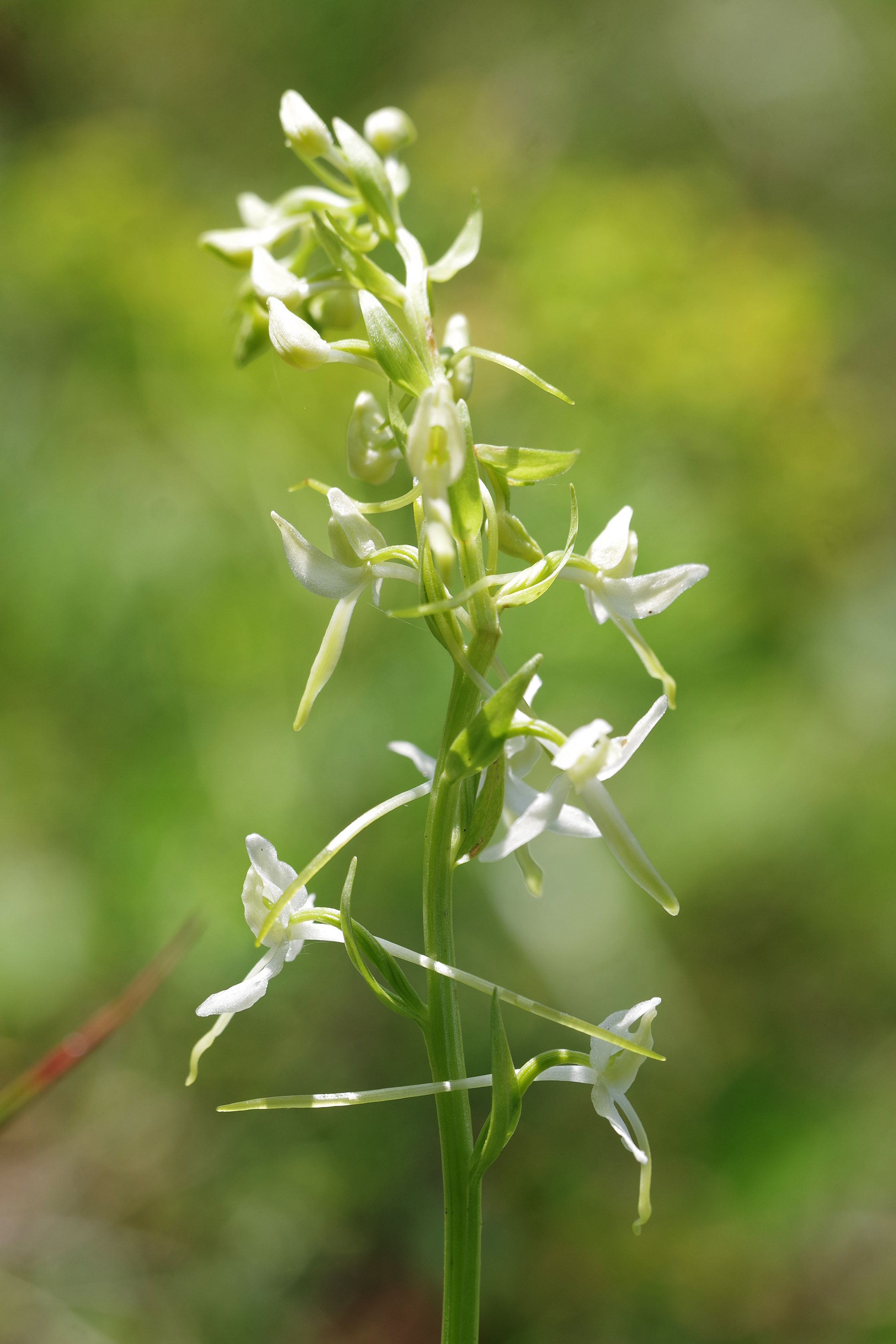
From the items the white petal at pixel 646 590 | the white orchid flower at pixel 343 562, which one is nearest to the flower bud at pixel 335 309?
the white orchid flower at pixel 343 562

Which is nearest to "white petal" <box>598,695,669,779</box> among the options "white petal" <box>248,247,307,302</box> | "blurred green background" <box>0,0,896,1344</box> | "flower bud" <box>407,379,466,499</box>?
"flower bud" <box>407,379,466,499</box>

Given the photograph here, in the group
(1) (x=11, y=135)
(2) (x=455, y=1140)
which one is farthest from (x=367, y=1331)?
(1) (x=11, y=135)

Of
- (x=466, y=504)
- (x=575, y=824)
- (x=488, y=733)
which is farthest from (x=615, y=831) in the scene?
(x=466, y=504)

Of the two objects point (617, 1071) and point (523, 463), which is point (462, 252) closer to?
point (523, 463)

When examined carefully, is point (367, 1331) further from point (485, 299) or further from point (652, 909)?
point (485, 299)

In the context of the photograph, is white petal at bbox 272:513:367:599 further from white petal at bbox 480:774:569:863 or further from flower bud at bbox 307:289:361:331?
flower bud at bbox 307:289:361:331

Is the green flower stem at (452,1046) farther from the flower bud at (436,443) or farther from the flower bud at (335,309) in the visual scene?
the flower bud at (335,309)
